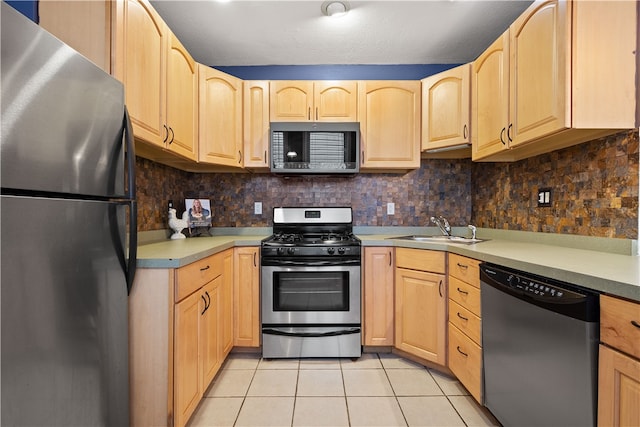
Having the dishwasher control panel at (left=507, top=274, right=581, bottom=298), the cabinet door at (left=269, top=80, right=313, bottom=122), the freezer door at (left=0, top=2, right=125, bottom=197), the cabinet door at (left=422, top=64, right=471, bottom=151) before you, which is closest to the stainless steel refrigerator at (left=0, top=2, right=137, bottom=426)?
the freezer door at (left=0, top=2, right=125, bottom=197)

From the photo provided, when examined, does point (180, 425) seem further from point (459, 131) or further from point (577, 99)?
point (459, 131)

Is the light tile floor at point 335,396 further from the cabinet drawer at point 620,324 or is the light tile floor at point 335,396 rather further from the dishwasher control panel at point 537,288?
the cabinet drawer at point 620,324

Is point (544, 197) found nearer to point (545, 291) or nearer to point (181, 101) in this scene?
point (545, 291)

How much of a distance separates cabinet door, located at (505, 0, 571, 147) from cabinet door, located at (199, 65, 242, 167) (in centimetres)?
189

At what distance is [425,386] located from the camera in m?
1.86

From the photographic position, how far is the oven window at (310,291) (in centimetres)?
219

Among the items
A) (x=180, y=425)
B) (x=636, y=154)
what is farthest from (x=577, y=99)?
(x=180, y=425)

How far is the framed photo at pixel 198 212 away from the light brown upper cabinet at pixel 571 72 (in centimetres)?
227

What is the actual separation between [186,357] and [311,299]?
95 centimetres

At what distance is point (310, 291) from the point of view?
2191 millimetres

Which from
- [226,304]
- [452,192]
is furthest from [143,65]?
[452,192]

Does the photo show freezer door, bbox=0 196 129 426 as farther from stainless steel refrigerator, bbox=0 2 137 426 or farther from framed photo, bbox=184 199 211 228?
framed photo, bbox=184 199 211 228

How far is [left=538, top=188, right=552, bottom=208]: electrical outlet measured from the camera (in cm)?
186

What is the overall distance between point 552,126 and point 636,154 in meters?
0.37
